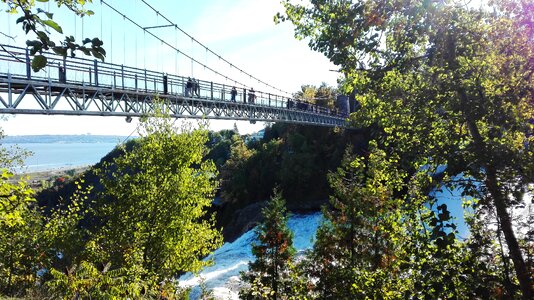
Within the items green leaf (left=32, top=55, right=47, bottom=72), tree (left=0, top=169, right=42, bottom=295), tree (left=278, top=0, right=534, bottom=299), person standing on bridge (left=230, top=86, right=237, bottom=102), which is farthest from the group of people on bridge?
green leaf (left=32, top=55, right=47, bottom=72)

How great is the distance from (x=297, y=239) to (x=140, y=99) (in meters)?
18.1

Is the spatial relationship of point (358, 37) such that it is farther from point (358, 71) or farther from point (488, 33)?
point (488, 33)

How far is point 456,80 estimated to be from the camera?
4.10 metres

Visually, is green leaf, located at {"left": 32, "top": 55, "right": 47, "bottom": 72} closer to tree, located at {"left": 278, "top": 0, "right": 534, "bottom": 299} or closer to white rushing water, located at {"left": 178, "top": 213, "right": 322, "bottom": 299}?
tree, located at {"left": 278, "top": 0, "right": 534, "bottom": 299}

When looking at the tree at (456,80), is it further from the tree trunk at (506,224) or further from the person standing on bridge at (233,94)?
the person standing on bridge at (233,94)

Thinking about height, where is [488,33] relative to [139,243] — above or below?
above

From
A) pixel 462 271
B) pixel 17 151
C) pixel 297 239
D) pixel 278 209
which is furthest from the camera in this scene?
pixel 297 239

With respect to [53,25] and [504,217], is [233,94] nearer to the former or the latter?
[504,217]

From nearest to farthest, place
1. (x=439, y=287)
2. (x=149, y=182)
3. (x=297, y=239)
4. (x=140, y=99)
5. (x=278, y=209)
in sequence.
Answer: (x=439, y=287), (x=149, y=182), (x=278, y=209), (x=140, y=99), (x=297, y=239)

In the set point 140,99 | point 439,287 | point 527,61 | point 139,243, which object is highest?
point 140,99

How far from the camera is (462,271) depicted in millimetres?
4035

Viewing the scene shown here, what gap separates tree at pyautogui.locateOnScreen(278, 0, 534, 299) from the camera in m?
3.94

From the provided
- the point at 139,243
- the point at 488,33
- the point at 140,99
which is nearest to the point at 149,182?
the point at 139,243

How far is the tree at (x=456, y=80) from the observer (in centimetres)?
394
